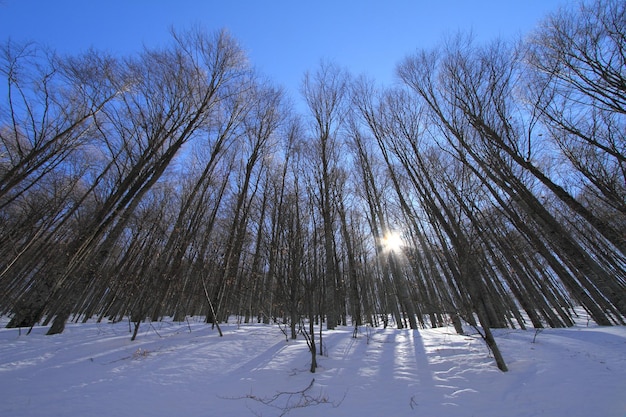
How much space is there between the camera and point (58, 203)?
41.1 feet

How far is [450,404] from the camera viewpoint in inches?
105

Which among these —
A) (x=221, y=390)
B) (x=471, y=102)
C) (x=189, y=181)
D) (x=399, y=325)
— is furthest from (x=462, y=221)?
(x=189, y=181)

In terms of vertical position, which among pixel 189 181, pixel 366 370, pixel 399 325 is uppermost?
pixel 189 181

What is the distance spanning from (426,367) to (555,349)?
2.47m

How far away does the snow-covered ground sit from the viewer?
2578mm

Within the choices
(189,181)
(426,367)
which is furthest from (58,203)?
(426,367)

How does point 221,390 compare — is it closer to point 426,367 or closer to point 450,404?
point 450,404

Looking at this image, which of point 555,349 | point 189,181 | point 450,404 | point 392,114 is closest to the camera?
point 450,404

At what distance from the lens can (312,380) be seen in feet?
11.2

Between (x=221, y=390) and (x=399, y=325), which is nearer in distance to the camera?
(x=221, y=390)

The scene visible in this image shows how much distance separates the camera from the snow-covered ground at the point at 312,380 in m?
2.58

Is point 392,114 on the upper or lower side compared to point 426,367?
upper

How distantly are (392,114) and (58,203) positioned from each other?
17.1 m

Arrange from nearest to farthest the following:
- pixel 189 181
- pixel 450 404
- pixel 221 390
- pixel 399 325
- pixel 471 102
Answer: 1. pixel 450 404
2. pixel 221 390
3. pixel 471 102
4. pixel 399 325
5. pixel 189 181
